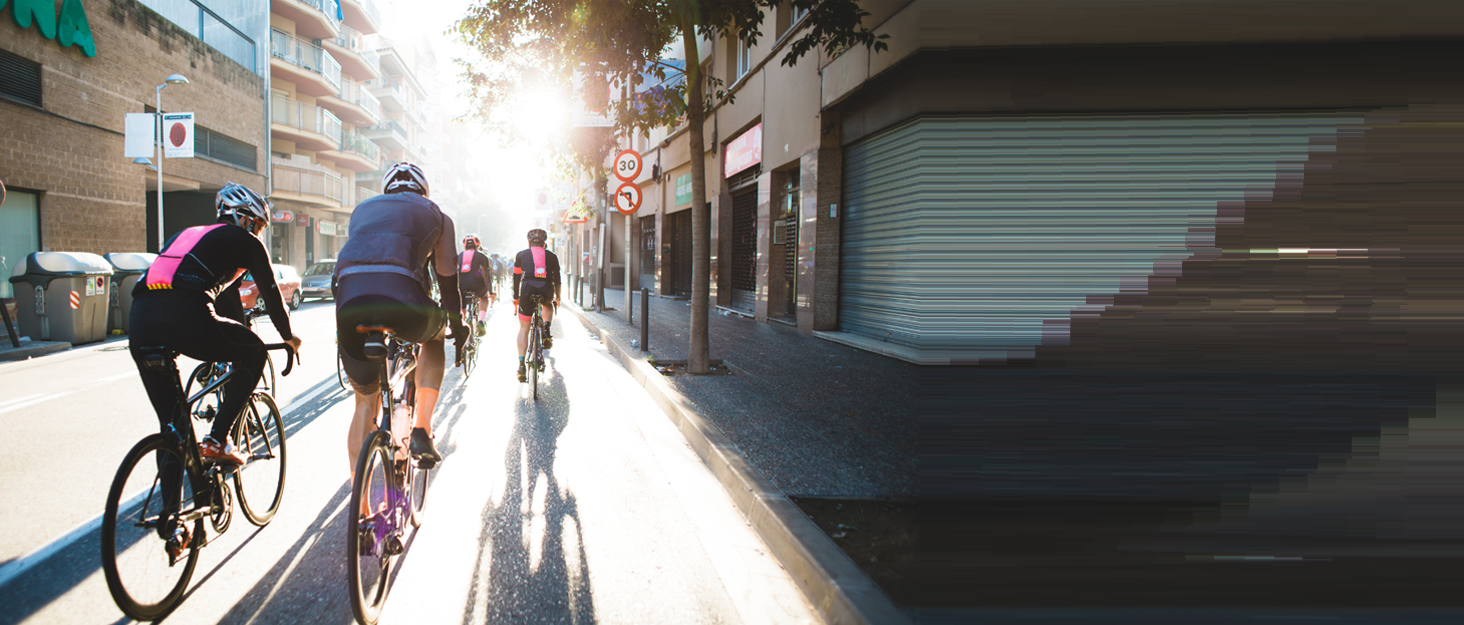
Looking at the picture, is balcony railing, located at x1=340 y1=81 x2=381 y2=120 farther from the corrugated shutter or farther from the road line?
the road line

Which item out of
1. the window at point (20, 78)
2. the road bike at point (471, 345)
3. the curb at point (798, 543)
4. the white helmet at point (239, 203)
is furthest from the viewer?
the window at point (20, 78)

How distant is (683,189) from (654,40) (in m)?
14.6

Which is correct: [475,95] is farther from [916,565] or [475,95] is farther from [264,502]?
[916,565]

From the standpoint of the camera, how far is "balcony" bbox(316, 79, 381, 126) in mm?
37312

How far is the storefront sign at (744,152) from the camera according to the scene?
16252 millimetres

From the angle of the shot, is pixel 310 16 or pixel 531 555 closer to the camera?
pixel 531 555

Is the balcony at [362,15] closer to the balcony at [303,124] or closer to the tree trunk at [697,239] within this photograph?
the balcony at [303,124]

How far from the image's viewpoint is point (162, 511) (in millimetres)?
2680

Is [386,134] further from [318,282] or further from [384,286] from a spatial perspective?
[384,286]

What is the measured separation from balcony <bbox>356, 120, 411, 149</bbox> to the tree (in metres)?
43.9

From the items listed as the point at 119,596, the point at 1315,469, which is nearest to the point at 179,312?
the point at 119,596

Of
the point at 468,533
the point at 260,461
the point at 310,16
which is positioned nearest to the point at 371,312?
the point at 468,533

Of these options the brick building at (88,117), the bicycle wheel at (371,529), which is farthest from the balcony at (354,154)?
the bicycle wheel at (371,529)

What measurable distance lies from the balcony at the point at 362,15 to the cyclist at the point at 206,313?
42556 millimetres
